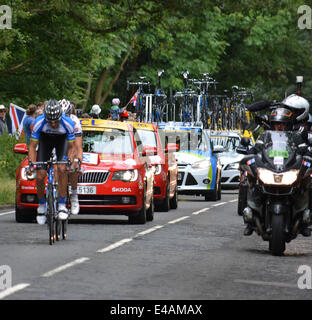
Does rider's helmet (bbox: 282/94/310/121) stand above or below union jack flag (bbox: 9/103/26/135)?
above

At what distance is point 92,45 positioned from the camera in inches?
1337

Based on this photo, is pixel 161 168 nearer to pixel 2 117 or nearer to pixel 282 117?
pixel 2 117

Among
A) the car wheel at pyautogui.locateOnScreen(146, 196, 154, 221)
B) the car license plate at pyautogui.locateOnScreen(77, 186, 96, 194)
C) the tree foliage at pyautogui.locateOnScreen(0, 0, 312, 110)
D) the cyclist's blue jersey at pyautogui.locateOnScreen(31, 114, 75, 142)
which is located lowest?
the car wheel at pyautogui.locateOnScreen(146, 196, 154, 221)

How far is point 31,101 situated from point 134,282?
25641 mm

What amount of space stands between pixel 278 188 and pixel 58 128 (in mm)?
3085

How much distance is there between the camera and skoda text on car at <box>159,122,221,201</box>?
28078 millimetres

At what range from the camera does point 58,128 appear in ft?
49.9

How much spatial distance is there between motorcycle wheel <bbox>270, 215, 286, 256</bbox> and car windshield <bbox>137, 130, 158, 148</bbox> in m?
9.37

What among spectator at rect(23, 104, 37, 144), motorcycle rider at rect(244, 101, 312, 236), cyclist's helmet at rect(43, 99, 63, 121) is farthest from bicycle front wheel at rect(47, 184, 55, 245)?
spectator at rect(23, 104, 37, 144)

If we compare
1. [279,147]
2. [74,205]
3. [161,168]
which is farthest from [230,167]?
[279,147]

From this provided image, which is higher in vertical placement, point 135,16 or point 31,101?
point 135,16

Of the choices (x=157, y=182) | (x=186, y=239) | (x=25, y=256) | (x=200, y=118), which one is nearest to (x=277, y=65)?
(x=200, y=118)

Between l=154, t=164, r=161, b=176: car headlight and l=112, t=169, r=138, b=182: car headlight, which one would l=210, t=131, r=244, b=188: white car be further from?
l=112, t=169, r=138, b=182: car headlight
